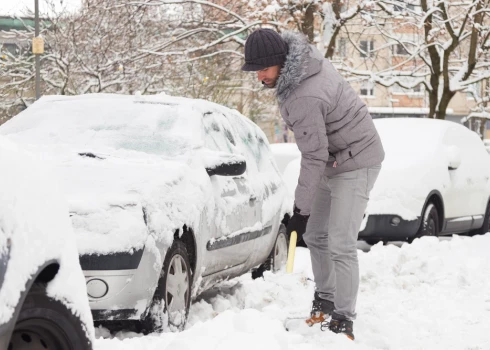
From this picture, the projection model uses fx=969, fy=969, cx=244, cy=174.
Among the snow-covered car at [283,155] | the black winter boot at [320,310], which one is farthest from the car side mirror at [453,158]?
the black winter boot at [320,310]

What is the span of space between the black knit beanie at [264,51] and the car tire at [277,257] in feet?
11.9

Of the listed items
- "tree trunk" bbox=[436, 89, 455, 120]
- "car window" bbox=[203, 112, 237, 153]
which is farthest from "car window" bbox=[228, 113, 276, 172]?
"tree trunk" bbox=[436, 89, 455, 120]

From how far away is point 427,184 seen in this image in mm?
11094

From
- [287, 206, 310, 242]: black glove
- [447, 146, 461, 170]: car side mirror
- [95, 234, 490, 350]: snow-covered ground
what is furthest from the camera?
[447, 146, 461, 170]: car side mirror

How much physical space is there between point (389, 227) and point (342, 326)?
530cm

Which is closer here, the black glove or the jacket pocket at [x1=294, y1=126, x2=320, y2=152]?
the jacket pocket at [x1=294, y1=126, x2=320, y2=152]

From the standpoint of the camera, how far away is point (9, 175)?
2967 millimetres

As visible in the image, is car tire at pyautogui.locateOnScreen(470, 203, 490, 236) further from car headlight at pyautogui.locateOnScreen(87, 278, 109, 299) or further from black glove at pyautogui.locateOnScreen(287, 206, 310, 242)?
car headlight at pyautogui.locateOnScreen(87, 278, 109, 299)

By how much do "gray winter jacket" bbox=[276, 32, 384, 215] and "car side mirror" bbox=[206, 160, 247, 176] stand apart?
103cm

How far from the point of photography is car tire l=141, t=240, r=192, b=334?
564 cm

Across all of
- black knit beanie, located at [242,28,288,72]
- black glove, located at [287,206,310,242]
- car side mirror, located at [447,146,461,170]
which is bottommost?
car side mirror, located at [447,146,461,170]

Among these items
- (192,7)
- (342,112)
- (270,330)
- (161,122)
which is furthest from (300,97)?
(192,7)

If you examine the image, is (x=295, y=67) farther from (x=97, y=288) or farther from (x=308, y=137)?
(x=97, y=288)

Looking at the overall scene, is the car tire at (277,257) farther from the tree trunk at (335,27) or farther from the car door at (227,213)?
the tree trunk at (335,27)
